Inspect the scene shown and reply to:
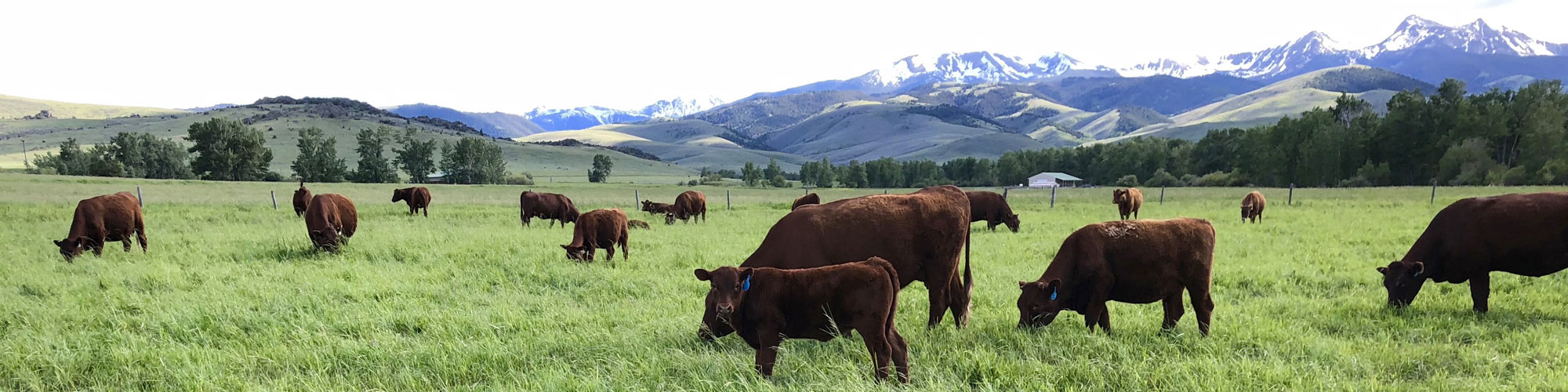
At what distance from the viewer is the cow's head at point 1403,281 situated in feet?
25.9

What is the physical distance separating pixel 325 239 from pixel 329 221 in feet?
3.01

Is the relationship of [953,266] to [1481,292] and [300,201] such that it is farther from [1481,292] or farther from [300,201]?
[300,201]

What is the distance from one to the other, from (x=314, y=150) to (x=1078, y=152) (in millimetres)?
119099

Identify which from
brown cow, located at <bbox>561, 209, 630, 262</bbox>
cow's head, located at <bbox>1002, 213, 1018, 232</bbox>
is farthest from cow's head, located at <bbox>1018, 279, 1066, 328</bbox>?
cow's head, located at <bbox>1002, 213, 1018, 232</bbox>

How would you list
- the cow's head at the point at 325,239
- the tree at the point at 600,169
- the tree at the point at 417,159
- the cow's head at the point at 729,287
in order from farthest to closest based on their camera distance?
the tree at the point at 600,169 → the tree at the point at 417,159 → the cow's head at the point at 325,239 → the cow's head at the point at 729,287

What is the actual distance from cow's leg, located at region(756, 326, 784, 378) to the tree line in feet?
293

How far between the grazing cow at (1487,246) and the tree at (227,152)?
9754cm

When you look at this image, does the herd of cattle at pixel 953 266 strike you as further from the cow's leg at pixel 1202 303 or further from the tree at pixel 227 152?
the tree at pixel 227 152

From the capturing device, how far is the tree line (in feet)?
251

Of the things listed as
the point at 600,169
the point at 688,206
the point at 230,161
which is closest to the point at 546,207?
the point at 688,206

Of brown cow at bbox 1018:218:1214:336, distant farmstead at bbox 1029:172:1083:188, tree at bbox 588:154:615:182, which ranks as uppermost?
brown cow at bbox 1018:218:1214:336

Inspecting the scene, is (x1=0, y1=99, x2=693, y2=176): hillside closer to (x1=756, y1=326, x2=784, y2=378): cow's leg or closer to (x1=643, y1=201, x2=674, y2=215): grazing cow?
(x1=643, y1=201, x2=674, y2=215): grazing cow

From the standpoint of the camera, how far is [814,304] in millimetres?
5223

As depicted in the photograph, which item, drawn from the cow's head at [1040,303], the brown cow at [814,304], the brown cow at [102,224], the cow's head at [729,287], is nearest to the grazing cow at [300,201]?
the brown cow at [102,224]
